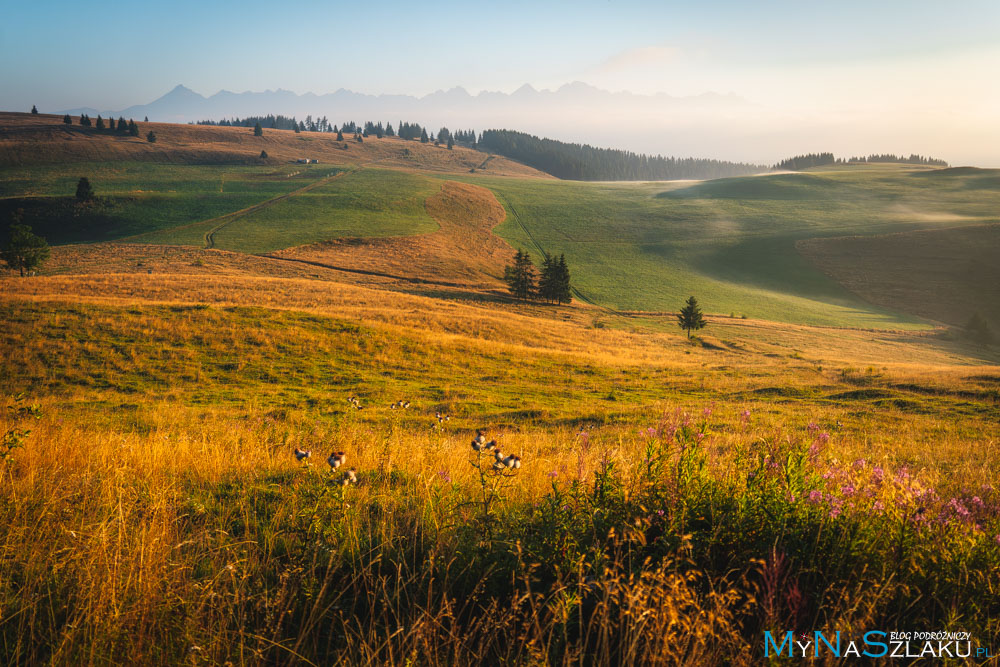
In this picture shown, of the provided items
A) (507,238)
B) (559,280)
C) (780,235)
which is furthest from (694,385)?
(780,235)

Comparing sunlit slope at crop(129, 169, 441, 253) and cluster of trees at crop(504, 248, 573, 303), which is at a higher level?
sunlit slope at crop(129, 169, 441, 253)

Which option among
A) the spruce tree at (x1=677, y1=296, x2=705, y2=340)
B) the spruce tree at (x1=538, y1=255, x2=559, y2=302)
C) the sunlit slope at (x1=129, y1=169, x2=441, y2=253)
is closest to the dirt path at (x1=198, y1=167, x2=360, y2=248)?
the sunlit slope at (x1=129, y1=169, x2=441, y2=253)

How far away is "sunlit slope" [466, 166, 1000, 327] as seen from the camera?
72750mm

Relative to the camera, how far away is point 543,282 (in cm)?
6525

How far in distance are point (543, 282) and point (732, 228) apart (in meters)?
62.0

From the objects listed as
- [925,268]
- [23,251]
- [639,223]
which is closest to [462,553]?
[23,251]

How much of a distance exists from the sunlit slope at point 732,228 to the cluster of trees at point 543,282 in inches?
342

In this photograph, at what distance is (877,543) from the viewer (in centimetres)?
308

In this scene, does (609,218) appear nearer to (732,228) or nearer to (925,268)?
(732,228)

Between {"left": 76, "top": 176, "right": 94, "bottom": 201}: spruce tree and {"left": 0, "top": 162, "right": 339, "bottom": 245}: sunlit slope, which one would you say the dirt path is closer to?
{"left": 0, "top": 162, "right": 339, "bottom": 245}: sunlit slope

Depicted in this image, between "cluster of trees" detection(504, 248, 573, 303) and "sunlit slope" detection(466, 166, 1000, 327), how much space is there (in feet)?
28.5

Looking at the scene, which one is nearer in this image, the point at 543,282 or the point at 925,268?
the point at 543,282

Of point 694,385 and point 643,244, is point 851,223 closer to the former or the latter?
point 643,244

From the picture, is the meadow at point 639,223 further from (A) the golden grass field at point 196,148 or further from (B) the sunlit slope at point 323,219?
(A) the golden grass field at point 196,148
